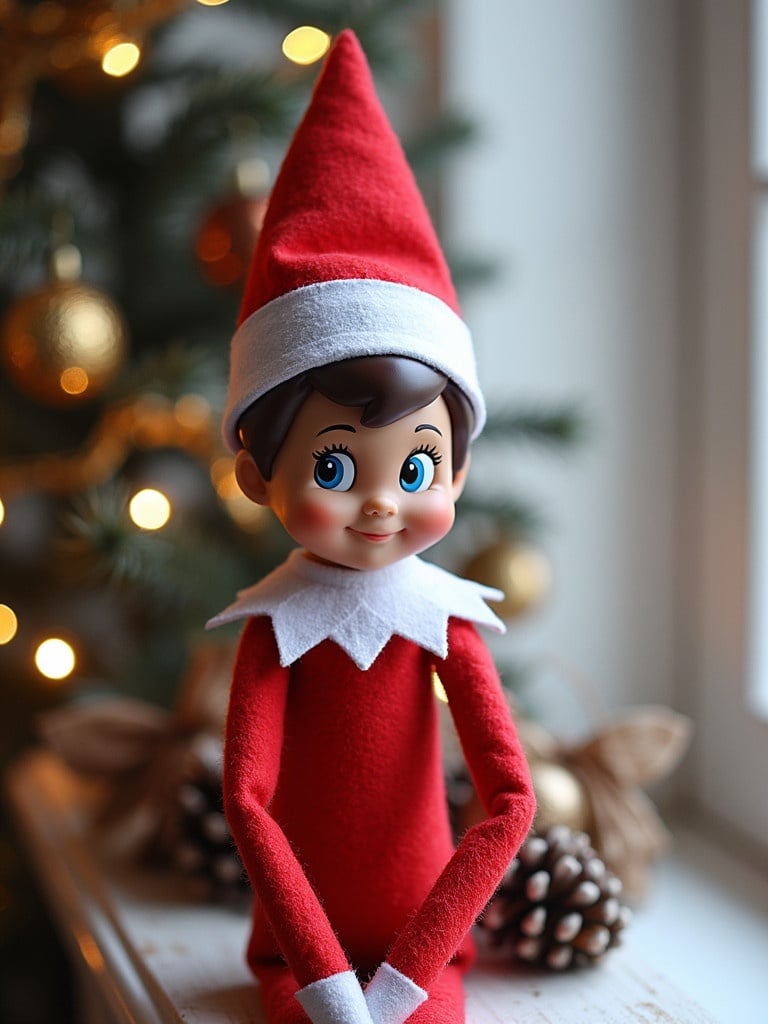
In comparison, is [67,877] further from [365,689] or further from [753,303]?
[753,303]

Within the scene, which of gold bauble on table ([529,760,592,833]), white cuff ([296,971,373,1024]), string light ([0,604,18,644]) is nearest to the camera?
white cuff ([296,971,373,1024])

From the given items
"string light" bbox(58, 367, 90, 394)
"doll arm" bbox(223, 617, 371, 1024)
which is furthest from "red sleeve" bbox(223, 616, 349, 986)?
"string light" bbox(58, 367, 90, 394)

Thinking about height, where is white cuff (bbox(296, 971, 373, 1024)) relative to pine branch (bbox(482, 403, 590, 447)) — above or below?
below

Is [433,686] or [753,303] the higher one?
[753,303]

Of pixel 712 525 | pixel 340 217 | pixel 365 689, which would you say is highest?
pixel 340 217

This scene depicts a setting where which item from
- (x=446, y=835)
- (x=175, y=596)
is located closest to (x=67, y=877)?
(x=175, y=596)

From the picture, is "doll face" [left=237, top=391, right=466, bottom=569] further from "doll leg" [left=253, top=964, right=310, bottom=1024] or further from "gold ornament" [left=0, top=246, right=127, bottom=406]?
"gold ornament" [left=0, top=246, right=127, bottom=406]

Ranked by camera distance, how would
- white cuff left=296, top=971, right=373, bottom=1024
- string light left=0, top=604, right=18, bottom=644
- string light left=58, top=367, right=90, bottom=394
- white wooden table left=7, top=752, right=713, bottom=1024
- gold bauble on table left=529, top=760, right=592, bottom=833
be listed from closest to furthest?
white cuff left=296, top=971, right=373, bottom=1024
white wooden table left=7, top=752, right=713, bottom=1024
gold bauble on table left=529, top=760, right=592, bottom=833
string light left=58, top=367, right=90, bottom=394
string light left=0, top=604, right=18, bottom=644
